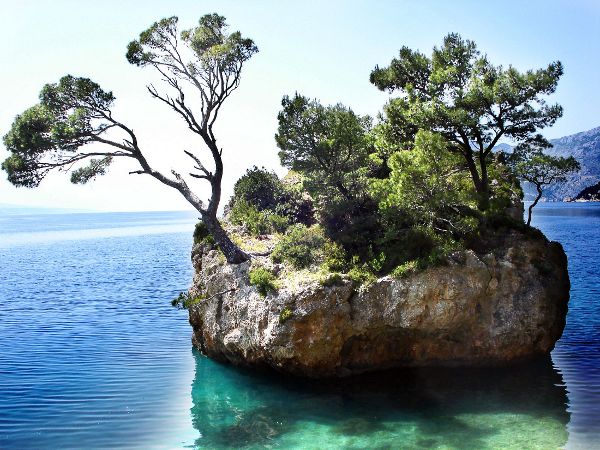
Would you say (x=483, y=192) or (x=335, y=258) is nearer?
(x=335, y=258)

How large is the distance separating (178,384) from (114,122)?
15.6m

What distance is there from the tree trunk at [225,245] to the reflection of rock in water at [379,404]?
6.28 m

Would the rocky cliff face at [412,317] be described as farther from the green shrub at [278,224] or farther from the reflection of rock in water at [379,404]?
the green shrub at [278,224]

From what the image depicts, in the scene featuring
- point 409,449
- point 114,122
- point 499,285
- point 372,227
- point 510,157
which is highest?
point 114,122

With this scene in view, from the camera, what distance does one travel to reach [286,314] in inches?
924

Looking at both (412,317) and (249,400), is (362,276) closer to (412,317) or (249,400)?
(412,317)

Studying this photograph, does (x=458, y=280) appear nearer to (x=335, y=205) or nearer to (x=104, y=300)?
(x=335, y=205)

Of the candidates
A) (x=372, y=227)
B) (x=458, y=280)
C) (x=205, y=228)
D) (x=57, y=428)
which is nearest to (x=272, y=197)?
(x=205, y=228)

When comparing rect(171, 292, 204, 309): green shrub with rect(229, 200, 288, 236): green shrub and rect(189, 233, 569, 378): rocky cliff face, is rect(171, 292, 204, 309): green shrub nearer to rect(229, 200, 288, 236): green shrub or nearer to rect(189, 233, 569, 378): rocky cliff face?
rect(189, 233, 569, 378): rocky cliff face

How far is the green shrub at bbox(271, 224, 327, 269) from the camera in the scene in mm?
26234

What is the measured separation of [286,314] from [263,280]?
101 inches

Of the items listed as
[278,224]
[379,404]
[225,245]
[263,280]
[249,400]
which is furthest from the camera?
[278,224]

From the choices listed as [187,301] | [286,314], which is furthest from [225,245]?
[286,314]

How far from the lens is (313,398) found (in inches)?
902
